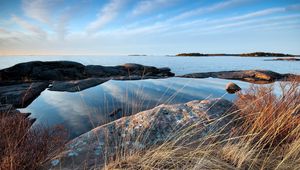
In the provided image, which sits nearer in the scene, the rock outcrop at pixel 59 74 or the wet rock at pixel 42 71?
the rock outcrop at pixel 59 74

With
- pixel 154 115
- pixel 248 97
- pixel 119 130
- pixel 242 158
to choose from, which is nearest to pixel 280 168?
pixel 242 158

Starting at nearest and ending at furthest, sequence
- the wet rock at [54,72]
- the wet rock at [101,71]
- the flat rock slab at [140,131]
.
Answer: the flat rock slab at [140,131] → the wet rock at [54,72] → the wet rock at [101,71]

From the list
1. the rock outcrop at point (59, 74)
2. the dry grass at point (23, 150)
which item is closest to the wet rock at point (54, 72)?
the rock outcrop at point (59, 74)

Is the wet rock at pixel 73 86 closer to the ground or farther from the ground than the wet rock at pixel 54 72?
closer to the ground

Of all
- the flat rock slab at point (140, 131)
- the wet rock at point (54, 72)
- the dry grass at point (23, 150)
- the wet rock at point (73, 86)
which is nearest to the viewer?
the dry grass at point (23, 150)

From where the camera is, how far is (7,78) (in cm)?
2562

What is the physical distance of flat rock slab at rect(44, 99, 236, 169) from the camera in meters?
3.64

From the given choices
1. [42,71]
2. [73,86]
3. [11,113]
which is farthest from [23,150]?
[42,71]

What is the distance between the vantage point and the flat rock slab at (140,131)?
143 inches

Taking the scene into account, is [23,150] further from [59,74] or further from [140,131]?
[59,74]

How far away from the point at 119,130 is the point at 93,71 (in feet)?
89.6

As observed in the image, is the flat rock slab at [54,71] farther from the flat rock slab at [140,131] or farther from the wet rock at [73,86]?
the flat rock slab at [140,131]

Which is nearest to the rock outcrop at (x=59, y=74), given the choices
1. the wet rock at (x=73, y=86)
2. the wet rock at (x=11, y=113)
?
the wet rock at (x=73, y=86)

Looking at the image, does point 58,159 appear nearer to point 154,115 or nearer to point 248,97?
point 154,115
